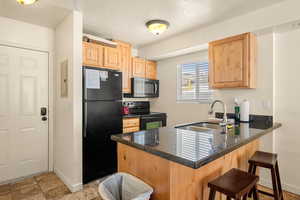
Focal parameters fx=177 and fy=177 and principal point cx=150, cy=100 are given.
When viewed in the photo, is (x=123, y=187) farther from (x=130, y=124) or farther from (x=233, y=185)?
(x=130, y=124)

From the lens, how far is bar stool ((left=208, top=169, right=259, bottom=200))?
49.6 inches

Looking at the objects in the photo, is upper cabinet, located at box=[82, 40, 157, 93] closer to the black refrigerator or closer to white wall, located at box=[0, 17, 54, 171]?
the black refrigerator

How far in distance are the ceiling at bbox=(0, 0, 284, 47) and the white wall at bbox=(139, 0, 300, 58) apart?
0.34 ft

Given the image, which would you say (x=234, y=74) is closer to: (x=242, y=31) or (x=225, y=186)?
(x=242, y=31)

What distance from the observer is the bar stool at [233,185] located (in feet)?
4.14

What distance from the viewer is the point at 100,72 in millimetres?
2738

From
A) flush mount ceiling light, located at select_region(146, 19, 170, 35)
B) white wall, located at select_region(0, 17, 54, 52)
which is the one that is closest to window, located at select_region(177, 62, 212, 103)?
flush mount ceiling light, located at select_region(146, 19, 170, 35)

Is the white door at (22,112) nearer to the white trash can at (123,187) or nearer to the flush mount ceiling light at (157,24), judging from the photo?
the flush mount ceiling light at (157,24)

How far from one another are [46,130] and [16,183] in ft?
2.83

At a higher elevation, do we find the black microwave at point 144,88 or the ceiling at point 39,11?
the ceiling at point 39,11

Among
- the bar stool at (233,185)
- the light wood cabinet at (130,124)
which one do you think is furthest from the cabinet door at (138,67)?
the bar stool at (233,185)

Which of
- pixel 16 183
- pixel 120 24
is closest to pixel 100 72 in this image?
pixel 120 24

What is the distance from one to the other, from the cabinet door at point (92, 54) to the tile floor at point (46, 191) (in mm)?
1956

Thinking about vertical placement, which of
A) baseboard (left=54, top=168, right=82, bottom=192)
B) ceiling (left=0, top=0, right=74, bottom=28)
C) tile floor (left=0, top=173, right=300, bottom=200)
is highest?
ceiling (left=0, top=0, right=74, bottom=28)
